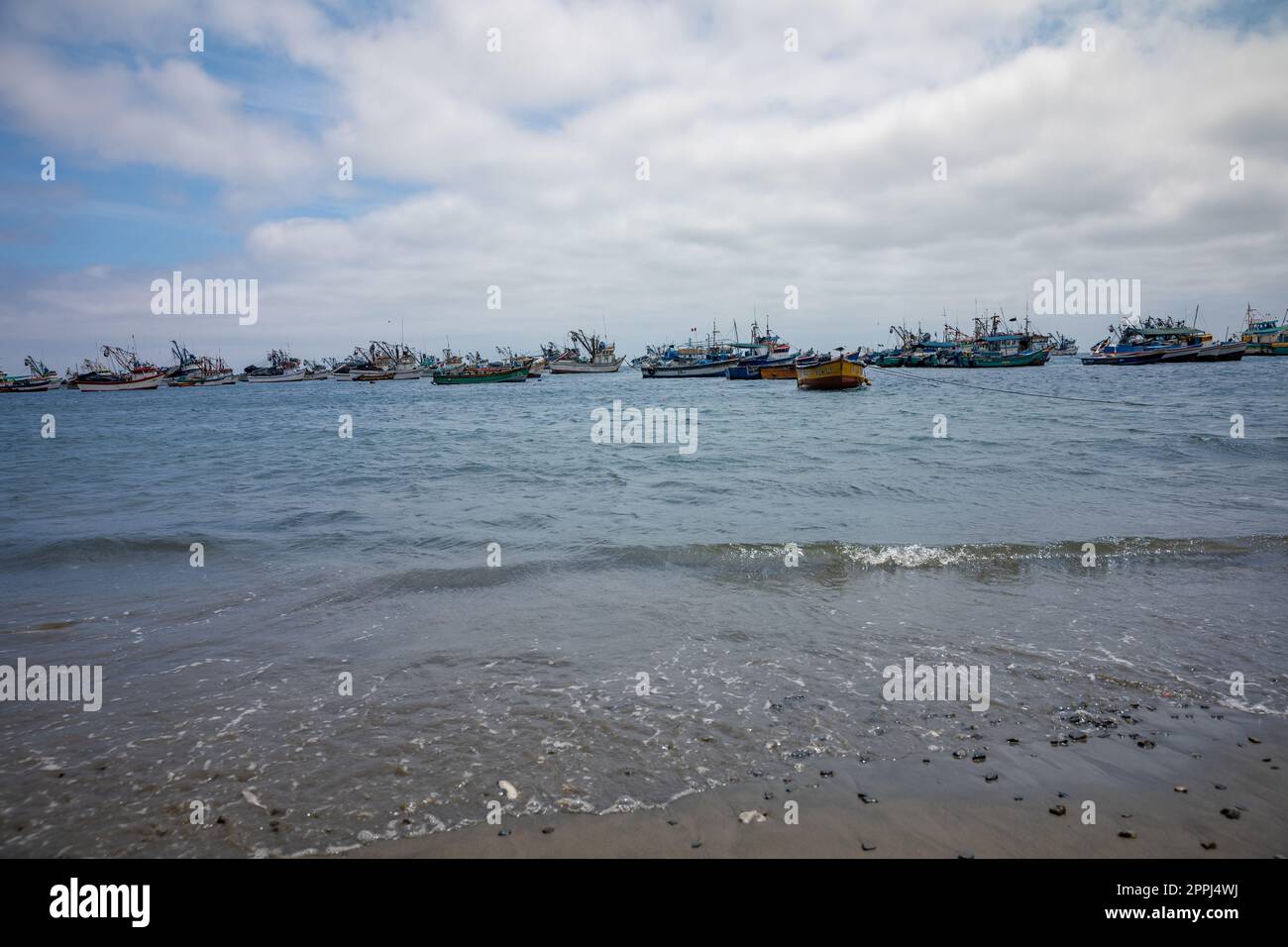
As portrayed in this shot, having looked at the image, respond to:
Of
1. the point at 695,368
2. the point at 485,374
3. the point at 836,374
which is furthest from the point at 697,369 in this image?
the point at 836,374

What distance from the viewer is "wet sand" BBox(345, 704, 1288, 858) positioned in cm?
445

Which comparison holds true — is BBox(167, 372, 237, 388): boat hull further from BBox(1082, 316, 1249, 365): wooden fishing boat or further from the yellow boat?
BBox(1082, 316, 1249, 365): wooden fishing boat

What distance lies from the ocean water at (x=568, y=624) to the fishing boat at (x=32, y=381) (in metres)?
155

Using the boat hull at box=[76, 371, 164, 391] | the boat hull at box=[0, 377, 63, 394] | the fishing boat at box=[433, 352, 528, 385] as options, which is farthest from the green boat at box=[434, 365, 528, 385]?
the boat hull at box=[0, 377, 63, 394]

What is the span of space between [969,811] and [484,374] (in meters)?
114

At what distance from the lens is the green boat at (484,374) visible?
11225 centimetres

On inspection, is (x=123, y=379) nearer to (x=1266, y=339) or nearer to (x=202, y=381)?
(x=202, y=381)

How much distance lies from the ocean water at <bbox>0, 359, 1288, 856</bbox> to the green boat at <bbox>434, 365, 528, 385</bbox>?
90.9 m

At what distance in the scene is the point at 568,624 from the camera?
30.3 ft

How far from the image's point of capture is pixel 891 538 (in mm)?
13180
